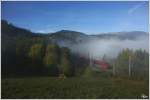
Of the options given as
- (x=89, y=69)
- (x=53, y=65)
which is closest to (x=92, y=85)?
(x=89, y=69)

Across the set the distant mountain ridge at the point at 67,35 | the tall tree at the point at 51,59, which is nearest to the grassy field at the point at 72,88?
the tall tree at the point at 51,59

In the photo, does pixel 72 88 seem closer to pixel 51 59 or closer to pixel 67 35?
pixel 51 59

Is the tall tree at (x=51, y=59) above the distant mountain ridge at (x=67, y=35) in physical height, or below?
below

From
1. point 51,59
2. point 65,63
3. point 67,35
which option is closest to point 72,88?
point 65,63

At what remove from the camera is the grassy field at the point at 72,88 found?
594 centimetres

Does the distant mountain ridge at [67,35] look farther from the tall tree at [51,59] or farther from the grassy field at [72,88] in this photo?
the grassy field at [72,88]

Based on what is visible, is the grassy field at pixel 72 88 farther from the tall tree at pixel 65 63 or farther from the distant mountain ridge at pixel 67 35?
the distant mountain ridge at pixel 67 35

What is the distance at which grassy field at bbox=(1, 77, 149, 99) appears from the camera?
19.5 feet

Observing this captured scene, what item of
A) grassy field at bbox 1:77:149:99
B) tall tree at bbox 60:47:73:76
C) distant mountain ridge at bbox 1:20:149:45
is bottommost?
grassy field at bbox 1:77:149:99

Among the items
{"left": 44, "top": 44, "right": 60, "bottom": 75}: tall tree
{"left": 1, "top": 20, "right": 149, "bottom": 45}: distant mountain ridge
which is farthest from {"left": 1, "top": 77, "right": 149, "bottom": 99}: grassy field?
{"left": 1, "top": 20, "right": 149, "bottom": 45}: distant mountain ridge

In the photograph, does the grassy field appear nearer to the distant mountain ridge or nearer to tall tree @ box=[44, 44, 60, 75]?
tall tree @ box=[44, 44, 60, 75]

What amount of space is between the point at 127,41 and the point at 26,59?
Answer: 142 cm

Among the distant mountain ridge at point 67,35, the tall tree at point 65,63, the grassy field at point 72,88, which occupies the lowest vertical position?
the grassy field at point 72,88

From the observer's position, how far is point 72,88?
5.98 m
